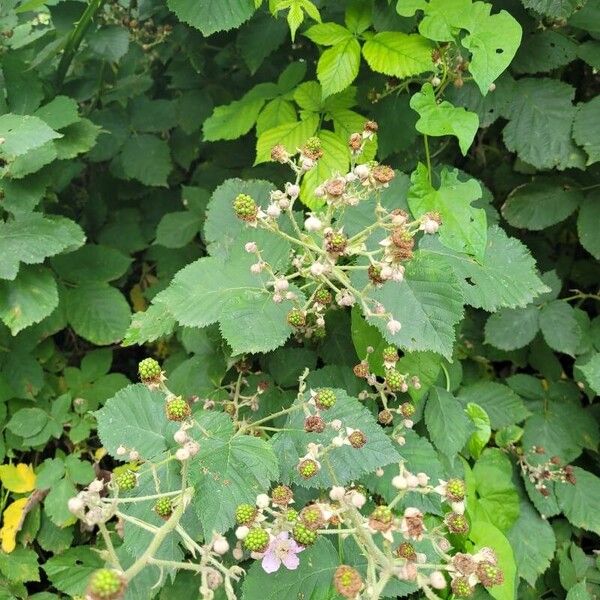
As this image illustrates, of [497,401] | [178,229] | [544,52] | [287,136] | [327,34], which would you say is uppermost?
[327,34]

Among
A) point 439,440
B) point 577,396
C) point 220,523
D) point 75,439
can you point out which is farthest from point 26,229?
point 577,396

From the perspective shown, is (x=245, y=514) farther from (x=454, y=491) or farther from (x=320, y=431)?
(x=454, y=491)

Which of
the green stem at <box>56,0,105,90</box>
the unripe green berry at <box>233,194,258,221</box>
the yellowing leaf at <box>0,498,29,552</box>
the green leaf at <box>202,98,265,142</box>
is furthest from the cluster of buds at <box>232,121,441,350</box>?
the yellowing leaf at <box>0,498,29,552</box>

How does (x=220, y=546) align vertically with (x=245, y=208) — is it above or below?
below

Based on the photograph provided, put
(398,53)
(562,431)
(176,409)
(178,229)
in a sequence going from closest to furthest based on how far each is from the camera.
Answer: (176,409), (398,53), (562,431), (178,229)

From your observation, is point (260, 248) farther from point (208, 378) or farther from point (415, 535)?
point (415, 535)

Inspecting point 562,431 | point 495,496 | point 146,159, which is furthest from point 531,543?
point 146,159
